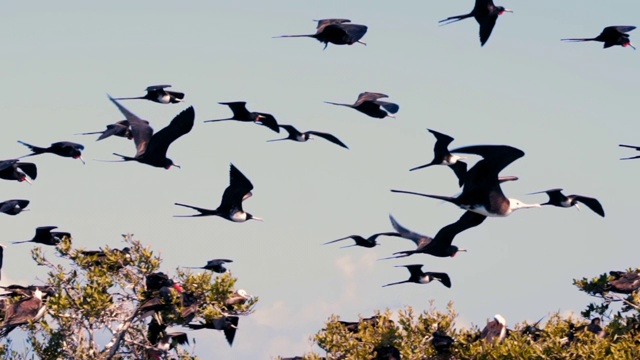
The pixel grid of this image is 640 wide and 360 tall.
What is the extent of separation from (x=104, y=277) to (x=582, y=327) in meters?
8.58

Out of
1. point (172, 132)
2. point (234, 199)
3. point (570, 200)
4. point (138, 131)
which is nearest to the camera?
point (172, 132)

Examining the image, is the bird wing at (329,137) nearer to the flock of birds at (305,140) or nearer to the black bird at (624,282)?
the flock of birds at (305,140)

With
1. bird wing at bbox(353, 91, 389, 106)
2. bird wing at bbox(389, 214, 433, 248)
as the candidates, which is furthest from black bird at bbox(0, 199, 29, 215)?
bird wing at bbox(389, 214, 433, 248)

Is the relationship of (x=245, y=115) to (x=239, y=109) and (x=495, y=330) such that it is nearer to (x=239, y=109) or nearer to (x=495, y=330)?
(x=239, y=109)

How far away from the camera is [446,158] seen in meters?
22.9

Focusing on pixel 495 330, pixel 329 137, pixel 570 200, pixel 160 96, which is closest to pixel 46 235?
pixel 160 96

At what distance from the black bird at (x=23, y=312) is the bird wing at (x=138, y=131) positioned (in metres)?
2.98

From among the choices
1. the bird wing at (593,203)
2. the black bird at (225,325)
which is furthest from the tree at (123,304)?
the bird wing at (593,203)

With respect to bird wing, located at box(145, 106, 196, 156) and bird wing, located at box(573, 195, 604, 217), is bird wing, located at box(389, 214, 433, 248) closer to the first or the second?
bird wing, located at box(145, 106, 196, 156)

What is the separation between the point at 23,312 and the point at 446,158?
8.30m

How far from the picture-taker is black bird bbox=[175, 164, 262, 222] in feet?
70.1

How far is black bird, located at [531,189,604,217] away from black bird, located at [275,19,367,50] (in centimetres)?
658

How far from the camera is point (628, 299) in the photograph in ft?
77.7

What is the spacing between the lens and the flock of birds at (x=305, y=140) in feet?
62.3
